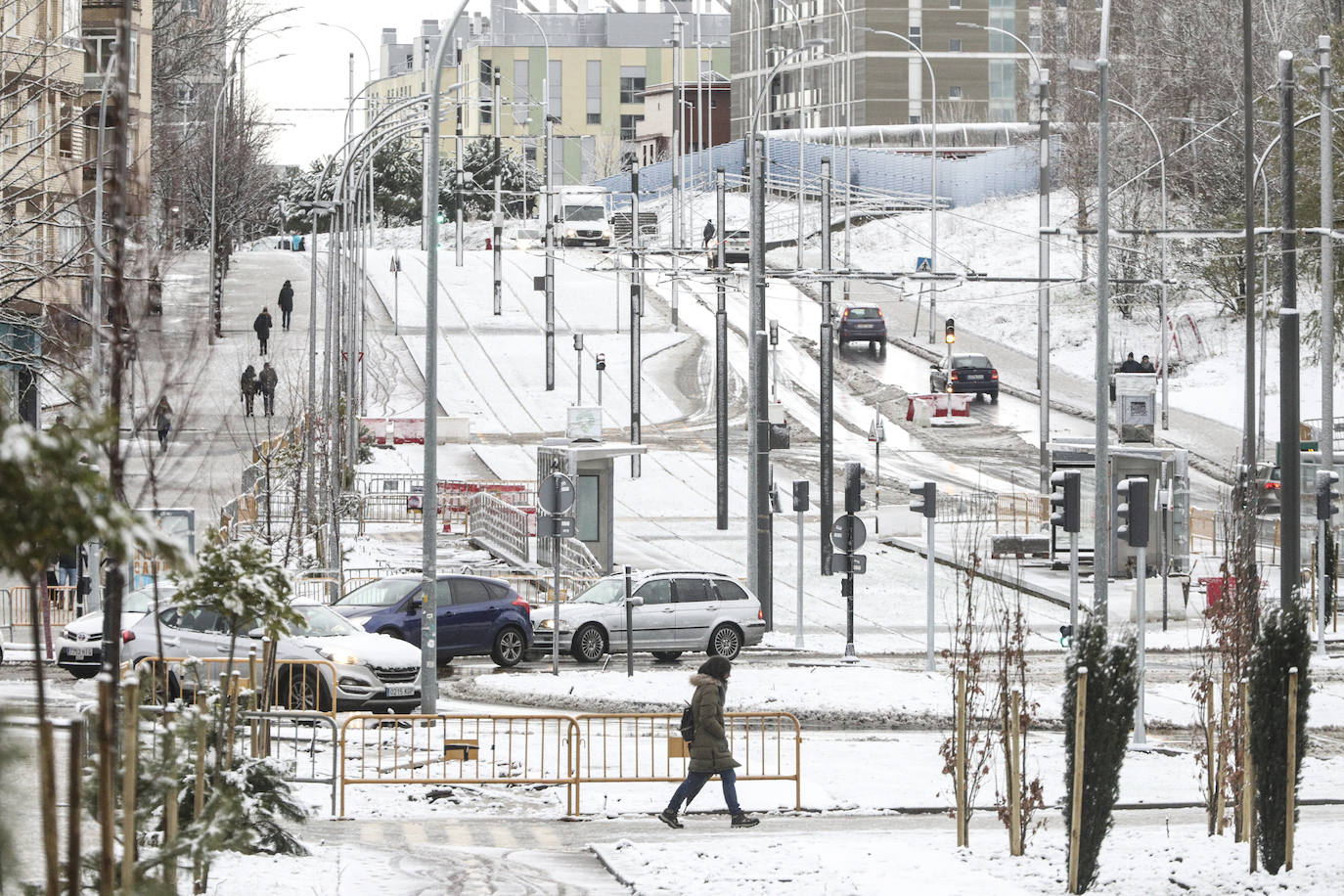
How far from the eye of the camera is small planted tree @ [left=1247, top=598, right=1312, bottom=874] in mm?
13055

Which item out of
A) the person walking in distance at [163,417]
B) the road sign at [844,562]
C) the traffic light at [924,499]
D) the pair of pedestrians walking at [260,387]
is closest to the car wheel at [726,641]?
the road sign at [844,562]

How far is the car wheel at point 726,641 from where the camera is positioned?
92.4 feet

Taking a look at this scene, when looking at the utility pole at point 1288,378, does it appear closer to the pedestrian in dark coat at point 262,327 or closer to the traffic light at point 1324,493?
the traffic light at point 1324,493

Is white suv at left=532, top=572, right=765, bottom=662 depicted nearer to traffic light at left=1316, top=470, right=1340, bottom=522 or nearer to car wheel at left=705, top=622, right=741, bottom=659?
car wheel at left=705, top=622, right=741, bottom=659

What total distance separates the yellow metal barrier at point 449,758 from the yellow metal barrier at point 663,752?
263mm

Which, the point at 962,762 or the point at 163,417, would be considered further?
the point at 163,417

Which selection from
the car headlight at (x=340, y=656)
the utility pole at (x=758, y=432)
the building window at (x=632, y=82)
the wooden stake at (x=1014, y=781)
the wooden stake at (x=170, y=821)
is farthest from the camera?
the building window at (x=632, y=82)

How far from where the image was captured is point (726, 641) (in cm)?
2825

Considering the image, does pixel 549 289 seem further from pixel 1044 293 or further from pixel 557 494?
pixel 557 494

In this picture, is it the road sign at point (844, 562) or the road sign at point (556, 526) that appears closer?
the road sign at point (556, 526)

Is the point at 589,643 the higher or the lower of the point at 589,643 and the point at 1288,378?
the lower

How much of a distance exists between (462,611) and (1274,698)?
1540cm

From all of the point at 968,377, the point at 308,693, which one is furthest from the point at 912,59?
the point at 308,693

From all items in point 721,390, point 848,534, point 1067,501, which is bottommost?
point 848,534
